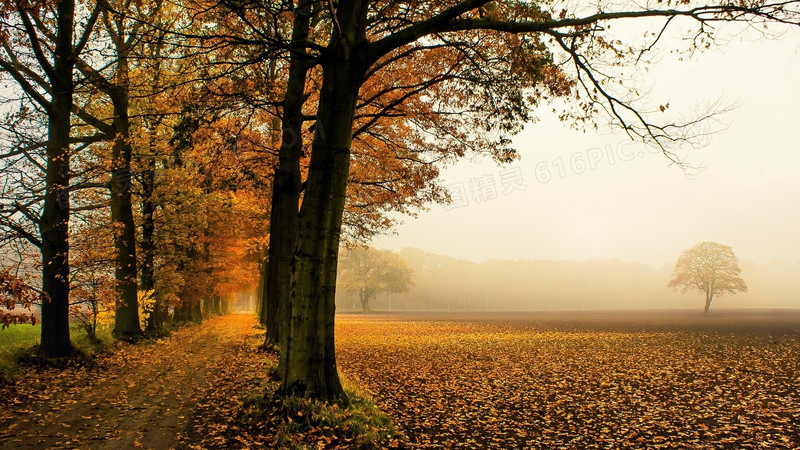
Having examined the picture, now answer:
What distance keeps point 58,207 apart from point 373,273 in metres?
70.8

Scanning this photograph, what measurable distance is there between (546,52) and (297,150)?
7.71 metres

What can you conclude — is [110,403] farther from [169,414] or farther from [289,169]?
[289,169]

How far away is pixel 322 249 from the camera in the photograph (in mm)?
7281

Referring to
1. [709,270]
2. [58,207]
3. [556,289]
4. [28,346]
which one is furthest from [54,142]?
[556,289]

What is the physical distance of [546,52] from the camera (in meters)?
8.55

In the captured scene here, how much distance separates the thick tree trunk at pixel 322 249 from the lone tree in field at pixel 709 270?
72558 millimetres

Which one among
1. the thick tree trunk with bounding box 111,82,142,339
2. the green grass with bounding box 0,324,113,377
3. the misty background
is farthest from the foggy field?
the misty background

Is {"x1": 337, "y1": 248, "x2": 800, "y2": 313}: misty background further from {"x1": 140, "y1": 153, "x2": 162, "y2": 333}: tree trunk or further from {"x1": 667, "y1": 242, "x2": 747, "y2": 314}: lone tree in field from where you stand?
{"x1": 140, "y1": 153, "x2": 162, "y2": 333}: tree trunk

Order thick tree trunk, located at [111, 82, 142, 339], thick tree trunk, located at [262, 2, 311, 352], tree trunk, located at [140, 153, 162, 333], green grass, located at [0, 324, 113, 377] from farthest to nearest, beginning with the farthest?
1. tree trunk, located at [140, 153, 162, 333]
2. thick tree trunk, located at [111, 82, 142, 339]
3. thick tree trunk, located at [262, 2, 311, 352]
4. green grass, located at [0, 324, 113, 377]

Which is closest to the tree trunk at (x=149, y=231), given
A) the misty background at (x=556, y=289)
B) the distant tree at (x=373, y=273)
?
the distant tree at (x=373, y=273)

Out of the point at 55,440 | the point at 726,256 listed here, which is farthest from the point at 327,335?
the point at 726,256

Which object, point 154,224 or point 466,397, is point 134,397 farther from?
point 154,224

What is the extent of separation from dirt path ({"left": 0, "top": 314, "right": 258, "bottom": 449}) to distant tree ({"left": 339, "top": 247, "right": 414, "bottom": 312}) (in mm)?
67699

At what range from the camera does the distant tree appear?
81562 millimetres
